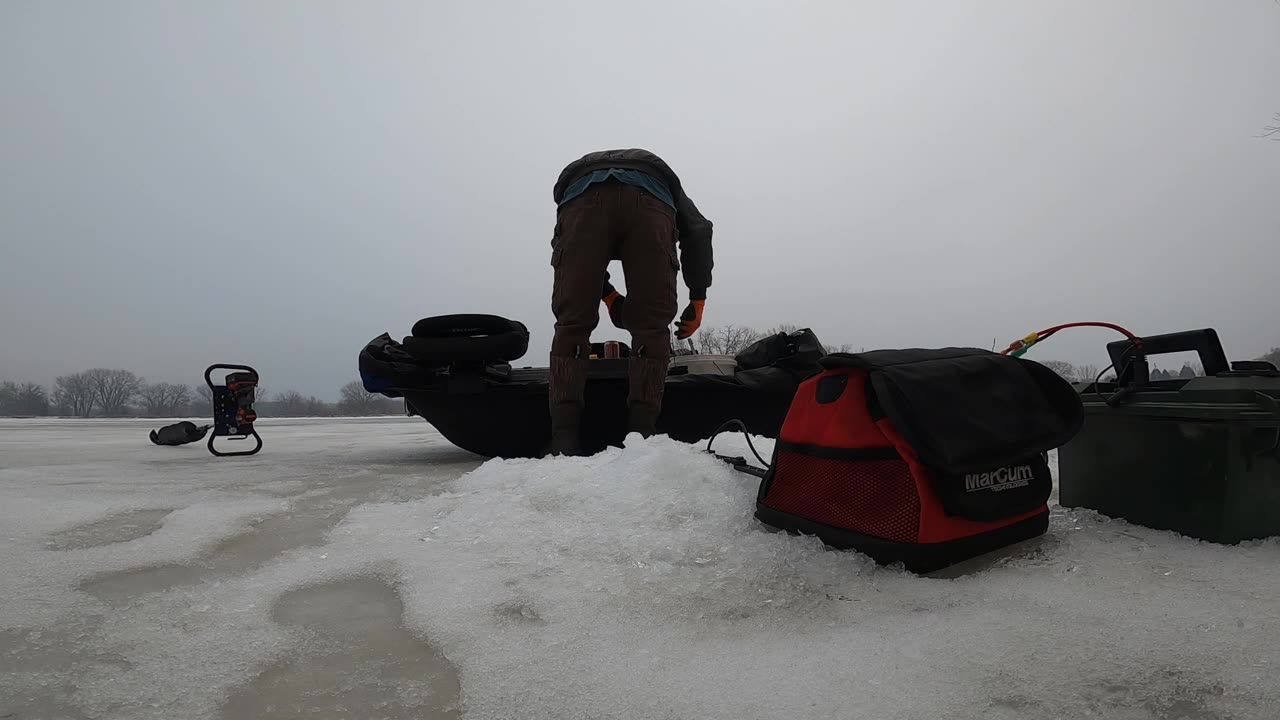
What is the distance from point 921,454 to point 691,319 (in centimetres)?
182

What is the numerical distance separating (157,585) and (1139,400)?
5.84ft

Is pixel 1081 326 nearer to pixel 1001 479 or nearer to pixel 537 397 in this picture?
pixel 1001 479

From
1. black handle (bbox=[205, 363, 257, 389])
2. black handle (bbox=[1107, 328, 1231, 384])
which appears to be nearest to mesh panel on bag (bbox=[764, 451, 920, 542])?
black handle (bbox=[1107, 328, 1231, 384])

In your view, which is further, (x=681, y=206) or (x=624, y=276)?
(x=681, y=206)

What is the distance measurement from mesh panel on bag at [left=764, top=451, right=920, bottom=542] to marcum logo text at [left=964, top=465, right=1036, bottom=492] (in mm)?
117

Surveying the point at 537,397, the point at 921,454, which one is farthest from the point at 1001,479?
the point at 537,397

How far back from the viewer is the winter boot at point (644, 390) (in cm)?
227

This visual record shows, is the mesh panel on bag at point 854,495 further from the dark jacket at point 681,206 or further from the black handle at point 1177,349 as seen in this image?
the dark jacket at point 681,206

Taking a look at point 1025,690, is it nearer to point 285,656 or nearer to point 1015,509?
point 1015,509

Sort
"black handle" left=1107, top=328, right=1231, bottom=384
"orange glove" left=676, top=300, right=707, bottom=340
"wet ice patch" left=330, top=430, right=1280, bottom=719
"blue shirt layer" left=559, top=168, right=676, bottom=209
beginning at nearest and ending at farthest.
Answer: "wet ice patch" left=330, top=430, right=1280, bottom=719 < "black handle" left=1107, top=328, right=1231, bottom=384 < "blue shirt layer" left=559, top=168, right=676, bottom=209 < "orange glove" left=676, top=300, right=707, bottom=340

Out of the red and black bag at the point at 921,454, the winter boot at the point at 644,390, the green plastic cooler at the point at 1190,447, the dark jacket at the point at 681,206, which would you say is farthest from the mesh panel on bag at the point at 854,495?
the dark jacket at the point at 681,206

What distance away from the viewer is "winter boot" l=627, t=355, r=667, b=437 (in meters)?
2.27

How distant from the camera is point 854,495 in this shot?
998 mm

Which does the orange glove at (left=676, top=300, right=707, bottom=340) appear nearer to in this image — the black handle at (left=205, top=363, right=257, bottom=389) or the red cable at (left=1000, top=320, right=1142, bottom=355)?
the red cable at (left=1000, top=320, right=1142, bottom=355)
